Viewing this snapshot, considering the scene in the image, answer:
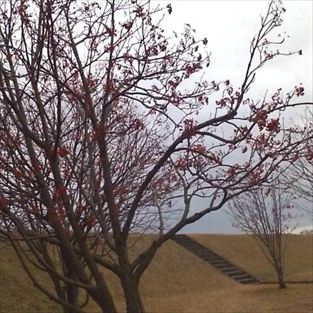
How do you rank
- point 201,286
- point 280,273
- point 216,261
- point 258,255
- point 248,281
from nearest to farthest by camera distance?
point 280,273 → point 201,286 → point 248,281 → point 216,261 → point 258,255

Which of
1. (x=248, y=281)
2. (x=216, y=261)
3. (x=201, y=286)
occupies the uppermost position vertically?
(x=216, y=261)

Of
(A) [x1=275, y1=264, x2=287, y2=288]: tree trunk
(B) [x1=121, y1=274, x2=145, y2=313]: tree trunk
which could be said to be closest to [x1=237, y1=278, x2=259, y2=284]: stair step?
(A) [x1=275, y1=264, x2=287, y2=288]: tree trunk

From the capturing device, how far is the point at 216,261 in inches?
994

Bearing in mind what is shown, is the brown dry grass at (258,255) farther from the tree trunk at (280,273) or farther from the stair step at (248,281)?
the tree trunk at (280,273)

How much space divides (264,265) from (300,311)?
440 inches

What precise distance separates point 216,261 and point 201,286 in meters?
4.16

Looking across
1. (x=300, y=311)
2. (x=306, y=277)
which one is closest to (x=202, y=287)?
(x=306, y=277)

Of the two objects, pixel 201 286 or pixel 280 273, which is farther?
pixel 201 286

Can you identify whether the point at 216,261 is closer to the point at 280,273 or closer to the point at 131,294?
the point at 280,273

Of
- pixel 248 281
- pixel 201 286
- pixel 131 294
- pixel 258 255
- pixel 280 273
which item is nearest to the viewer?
pixel 131 294

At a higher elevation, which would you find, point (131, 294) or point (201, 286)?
point (131, 294)

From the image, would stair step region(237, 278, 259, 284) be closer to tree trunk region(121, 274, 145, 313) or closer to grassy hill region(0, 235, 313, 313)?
grassy hill region(0, 235, 313, 313)

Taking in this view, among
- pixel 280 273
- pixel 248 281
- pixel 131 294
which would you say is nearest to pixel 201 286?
pixel 248 281

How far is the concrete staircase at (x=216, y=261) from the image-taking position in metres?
23.4
